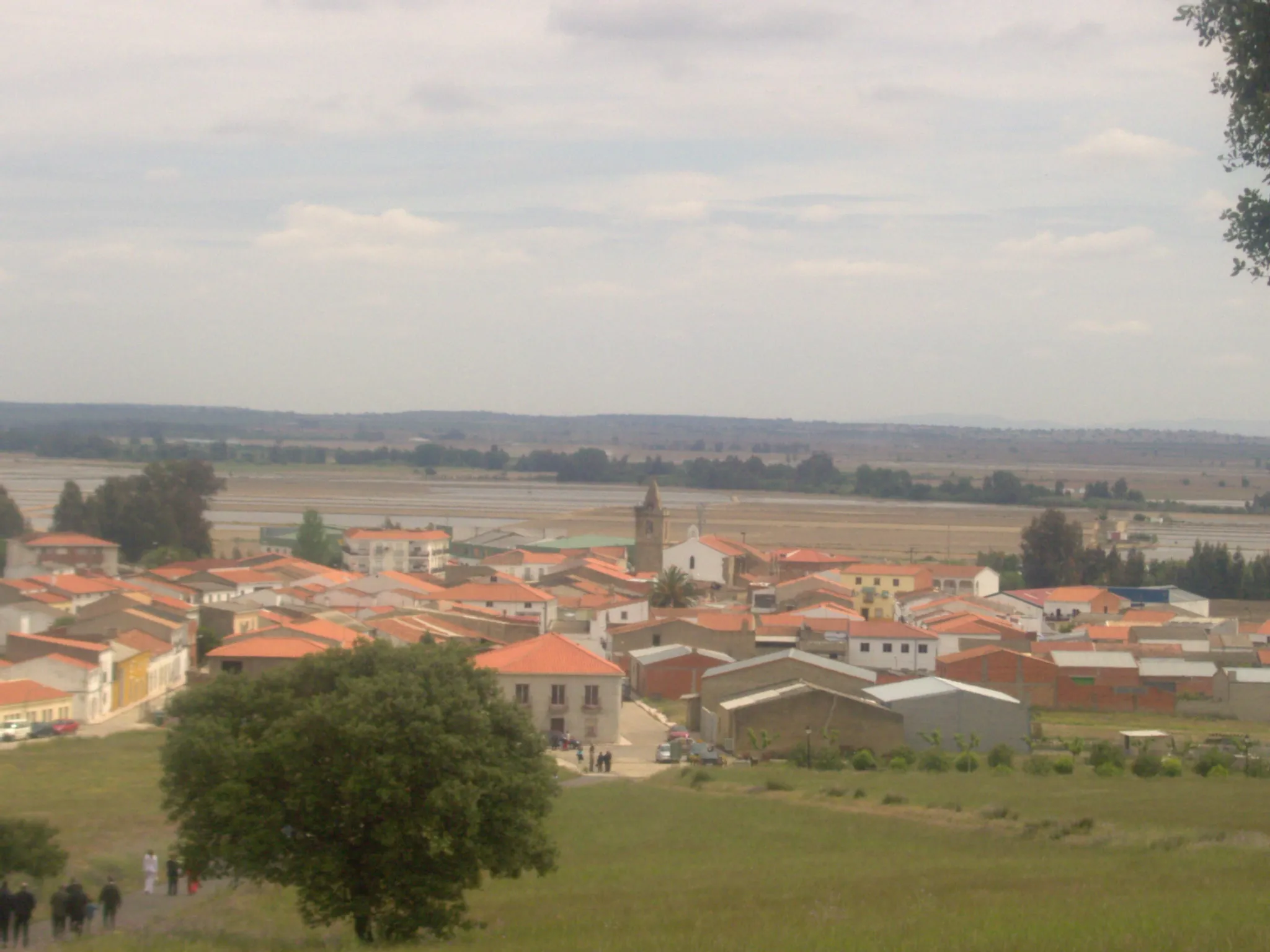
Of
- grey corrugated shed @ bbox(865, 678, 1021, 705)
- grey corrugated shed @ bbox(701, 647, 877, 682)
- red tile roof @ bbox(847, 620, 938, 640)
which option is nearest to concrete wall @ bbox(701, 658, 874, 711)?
grey corrugated shed @ bbox(701, 647, 877, 682)

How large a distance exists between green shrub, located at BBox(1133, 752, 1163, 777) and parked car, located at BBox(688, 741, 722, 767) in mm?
7749

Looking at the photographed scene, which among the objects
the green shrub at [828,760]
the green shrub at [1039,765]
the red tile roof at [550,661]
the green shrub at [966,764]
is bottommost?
the green shrub at [828,760]

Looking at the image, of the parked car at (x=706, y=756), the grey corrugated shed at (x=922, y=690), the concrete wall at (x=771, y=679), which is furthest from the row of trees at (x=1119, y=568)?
the parked car at (x=706, y=756)

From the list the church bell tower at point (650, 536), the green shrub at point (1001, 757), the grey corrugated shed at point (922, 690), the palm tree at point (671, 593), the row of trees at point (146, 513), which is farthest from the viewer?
the row of trees at point (146, 513)

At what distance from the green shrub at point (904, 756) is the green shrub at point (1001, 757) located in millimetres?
1486

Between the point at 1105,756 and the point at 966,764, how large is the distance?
254 cm

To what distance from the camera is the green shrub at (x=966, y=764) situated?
96.8 ft

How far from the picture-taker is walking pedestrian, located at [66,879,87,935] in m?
12.8

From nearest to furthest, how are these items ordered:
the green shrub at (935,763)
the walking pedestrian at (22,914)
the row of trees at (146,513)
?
the walking pedestrian at (22,914) → the green shrub at (935,763) → the row of trees at (146,513)

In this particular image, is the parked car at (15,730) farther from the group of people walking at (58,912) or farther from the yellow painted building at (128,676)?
the group of people walking at (58,912)

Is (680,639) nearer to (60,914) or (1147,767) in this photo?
(1147,767)

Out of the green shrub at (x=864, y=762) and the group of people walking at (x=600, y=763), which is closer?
the group of people walking at (x=600, y=763)

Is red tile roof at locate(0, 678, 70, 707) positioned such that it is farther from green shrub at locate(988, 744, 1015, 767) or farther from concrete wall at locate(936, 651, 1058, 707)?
concrete wall at locate(936, 651, 1058, 707)

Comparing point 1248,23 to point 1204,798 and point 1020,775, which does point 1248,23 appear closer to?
point 1204,798
